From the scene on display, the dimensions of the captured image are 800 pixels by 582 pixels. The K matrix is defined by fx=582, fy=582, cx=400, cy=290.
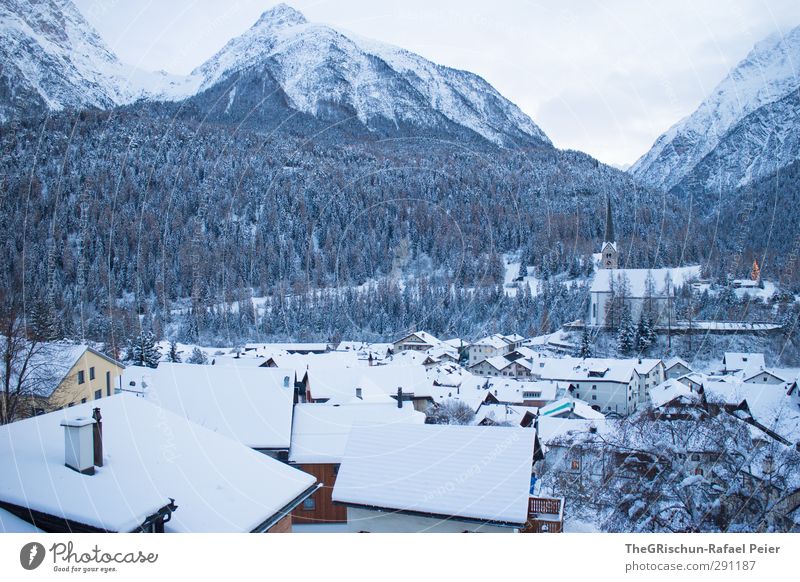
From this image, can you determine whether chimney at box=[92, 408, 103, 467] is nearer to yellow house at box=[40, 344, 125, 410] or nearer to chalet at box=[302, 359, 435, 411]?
yellow house at box=[40, 344, 125, 410]

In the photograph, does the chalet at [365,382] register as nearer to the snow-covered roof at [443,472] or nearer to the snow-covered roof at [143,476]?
the snow-covered roof at [443,472]

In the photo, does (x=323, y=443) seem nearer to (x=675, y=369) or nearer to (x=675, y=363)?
(x=675, y=363)

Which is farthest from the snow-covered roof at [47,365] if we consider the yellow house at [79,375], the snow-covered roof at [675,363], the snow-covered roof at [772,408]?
the snow-covered roof at [675,363]

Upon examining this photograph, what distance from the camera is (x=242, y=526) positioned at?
3.42 m

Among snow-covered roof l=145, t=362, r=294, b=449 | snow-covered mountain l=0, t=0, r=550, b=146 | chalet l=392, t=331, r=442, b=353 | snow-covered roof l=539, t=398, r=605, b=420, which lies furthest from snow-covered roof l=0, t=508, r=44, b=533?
snow-covered mountain l=0, t=0, r=550, b=146

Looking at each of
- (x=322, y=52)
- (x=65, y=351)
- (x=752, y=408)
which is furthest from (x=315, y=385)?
(x=322, y=52)

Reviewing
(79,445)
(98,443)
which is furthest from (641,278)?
(79,445)

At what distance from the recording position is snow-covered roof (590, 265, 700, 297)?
33.7 m

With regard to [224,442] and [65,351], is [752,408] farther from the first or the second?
[65,351]

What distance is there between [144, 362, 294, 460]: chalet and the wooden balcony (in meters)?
3.42

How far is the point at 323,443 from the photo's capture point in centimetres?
756

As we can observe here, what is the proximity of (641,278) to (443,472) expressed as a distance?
33327 mm

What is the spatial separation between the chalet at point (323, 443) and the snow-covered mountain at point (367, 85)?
71314 millimetres

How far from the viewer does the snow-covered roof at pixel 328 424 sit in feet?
24.0
